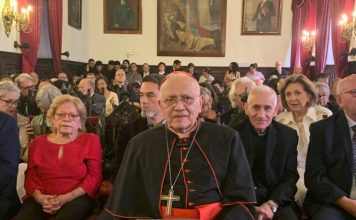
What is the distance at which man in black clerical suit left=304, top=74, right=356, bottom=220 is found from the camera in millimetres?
3072

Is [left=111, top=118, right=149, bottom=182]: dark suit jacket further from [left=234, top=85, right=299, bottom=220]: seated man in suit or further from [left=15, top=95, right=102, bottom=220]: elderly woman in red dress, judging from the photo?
[left=234, top=85, right=299, bottom=220]: seated man in suit

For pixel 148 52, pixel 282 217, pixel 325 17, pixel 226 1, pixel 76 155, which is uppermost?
pixel 226 1

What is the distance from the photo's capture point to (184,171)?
2.49 metres

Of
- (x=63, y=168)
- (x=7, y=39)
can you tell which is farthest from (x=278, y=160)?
(x=7, y=39)

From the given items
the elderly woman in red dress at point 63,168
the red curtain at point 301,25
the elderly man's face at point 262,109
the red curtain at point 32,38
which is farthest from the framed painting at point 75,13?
the elderly man's face at point 262,109

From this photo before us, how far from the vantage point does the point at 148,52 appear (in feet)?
55.6

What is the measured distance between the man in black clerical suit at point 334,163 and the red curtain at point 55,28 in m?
10.7

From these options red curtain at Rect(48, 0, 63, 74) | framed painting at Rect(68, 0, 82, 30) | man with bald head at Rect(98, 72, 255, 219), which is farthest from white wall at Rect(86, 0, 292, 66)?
man with bald head at Rect(98, 72, 255, 219)

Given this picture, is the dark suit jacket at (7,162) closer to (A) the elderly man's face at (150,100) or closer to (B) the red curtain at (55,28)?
(A) the elderly man's face at (150,100)

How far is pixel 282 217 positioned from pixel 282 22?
14.7m

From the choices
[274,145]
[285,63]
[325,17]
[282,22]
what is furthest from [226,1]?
[274,145]

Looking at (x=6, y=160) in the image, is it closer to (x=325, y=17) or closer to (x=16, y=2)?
(x=16, y=2)

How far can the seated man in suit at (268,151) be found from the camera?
329 centimetres

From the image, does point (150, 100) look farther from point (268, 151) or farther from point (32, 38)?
point (32, 38)
